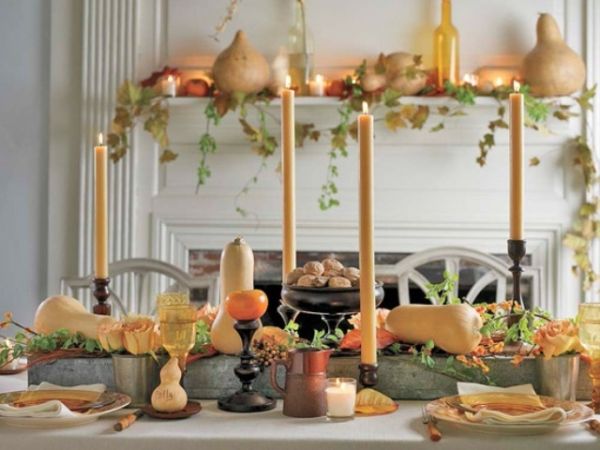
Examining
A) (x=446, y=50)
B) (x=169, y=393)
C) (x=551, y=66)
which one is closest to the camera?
(x=169, y=393)

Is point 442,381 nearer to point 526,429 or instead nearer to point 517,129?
point 526,429

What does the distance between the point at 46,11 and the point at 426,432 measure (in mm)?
2857

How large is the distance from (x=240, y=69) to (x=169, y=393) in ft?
7.04

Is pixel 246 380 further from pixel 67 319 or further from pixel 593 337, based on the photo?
pixel 593 337

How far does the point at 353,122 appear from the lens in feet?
12.1

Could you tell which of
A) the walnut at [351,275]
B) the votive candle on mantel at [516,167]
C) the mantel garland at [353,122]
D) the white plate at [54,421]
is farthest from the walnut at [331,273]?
the mantel garland at [353,122]

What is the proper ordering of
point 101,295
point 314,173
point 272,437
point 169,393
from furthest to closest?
point 314,173 < point 101,295 < point 169,393 < point 272,437

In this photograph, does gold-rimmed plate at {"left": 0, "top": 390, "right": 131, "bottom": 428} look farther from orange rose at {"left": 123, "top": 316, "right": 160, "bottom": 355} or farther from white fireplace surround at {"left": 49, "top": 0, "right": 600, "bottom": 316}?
white fireplace surround at {"left": 49, "top": 0, "right": 600, "bottom": 316}

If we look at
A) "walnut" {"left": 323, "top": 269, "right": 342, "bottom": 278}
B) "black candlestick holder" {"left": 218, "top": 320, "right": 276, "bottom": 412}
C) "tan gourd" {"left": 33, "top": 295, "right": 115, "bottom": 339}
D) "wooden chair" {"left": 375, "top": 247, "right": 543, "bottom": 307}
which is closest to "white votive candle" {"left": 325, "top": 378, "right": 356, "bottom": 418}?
"black candlestick holder" {"left": 218, "top": 320, "right": 276, "bottom": 412}

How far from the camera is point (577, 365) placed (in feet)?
5.45

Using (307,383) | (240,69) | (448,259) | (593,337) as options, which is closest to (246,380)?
Answer: (307,383)

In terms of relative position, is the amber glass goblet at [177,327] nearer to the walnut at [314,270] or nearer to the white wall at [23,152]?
the walnut at [314,270]

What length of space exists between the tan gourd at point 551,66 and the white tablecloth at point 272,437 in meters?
2.25

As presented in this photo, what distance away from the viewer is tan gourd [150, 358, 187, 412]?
61.0 inches
